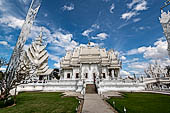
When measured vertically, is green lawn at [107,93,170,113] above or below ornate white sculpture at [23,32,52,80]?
below

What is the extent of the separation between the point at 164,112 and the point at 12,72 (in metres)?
11.5

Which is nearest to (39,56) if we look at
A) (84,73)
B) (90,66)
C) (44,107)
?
(84,73)

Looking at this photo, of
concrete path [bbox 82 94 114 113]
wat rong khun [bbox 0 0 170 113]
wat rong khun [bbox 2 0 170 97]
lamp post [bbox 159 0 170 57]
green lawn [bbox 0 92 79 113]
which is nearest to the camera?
lamp post [bbox 159 0 170 57]

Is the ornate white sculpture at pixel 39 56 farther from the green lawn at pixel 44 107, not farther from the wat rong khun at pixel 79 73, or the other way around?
the green lawn at pixel 44 107

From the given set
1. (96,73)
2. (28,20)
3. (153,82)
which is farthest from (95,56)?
(28,20)

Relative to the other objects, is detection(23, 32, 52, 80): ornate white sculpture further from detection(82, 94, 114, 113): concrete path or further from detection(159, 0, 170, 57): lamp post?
detection(159, 0, 170, 57): lamp post

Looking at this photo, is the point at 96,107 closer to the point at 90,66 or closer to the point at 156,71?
the point at 90,66

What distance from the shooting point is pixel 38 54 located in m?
28.5

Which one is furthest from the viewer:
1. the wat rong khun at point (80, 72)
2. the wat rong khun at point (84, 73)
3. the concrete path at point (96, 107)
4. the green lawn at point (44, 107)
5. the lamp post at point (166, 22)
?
the wat rong khun at point (84, 73)

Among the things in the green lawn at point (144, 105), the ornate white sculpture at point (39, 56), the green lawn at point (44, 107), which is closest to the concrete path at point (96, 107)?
the green lawn at point (144, 105)

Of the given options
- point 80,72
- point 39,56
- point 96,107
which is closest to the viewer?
point 96,107

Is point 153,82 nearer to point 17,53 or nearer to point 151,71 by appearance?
point 151,71

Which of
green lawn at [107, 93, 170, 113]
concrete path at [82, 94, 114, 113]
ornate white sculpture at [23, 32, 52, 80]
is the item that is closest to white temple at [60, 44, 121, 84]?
ornate white sculpture at [23, 32, 52, 80]

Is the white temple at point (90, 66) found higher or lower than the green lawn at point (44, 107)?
higher
